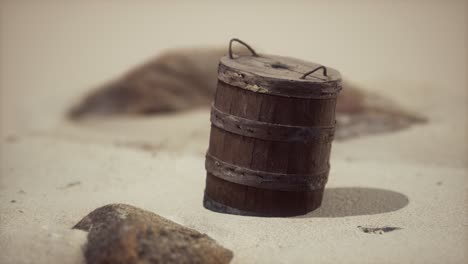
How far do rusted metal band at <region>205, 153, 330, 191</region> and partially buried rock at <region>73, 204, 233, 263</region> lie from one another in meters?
0.81

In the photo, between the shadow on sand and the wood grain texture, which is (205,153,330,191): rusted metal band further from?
the shadow on sand

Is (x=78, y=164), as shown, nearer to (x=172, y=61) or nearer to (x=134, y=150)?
(x=134, y=150)

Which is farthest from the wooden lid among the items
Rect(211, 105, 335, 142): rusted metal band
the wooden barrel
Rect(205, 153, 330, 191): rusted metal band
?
Rect(205, 153, 330, 191): rusted metal band

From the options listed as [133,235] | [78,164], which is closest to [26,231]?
[133,235]

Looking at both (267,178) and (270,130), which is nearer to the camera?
(270,130)

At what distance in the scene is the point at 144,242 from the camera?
13.9 ft

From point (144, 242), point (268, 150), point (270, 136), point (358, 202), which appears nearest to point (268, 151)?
point (268, 150)

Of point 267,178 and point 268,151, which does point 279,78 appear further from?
point 267,178

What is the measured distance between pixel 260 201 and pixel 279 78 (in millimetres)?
1059

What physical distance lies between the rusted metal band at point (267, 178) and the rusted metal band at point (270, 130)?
0.31m

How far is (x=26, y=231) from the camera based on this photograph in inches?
190

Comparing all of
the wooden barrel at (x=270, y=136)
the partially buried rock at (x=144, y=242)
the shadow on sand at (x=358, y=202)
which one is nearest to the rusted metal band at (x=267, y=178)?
the wooden barrel at (x=270, y=136)

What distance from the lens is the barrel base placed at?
17.5ft

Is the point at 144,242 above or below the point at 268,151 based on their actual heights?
below
